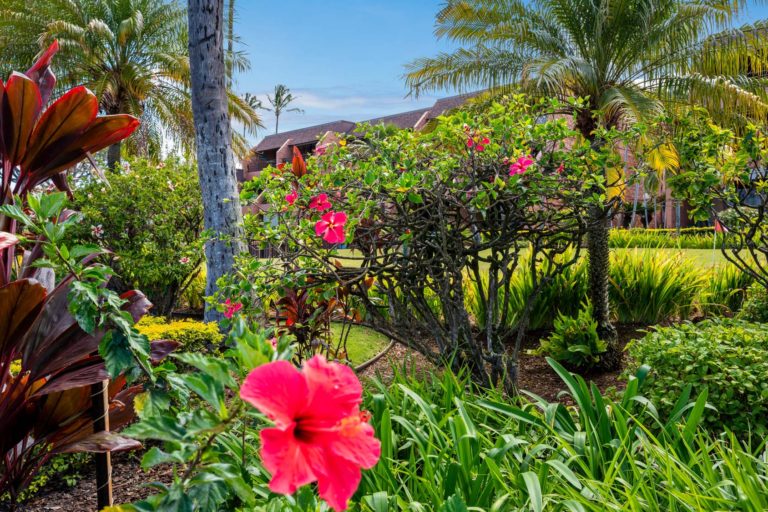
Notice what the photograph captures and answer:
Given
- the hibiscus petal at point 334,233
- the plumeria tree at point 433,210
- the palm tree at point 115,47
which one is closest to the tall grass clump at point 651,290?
the plumeria tree at point 433,210

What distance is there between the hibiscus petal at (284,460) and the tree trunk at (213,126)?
16.1 feet

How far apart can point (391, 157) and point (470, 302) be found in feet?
12.2

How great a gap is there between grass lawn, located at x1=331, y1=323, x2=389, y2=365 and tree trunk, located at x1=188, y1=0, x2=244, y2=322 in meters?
1.46

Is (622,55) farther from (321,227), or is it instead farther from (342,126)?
(342,126)

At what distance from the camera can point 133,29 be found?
14.7 meters

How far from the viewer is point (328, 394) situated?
0.68 m

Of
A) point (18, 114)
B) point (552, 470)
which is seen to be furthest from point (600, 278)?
point (18, 114)

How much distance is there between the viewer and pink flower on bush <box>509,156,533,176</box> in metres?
3.02

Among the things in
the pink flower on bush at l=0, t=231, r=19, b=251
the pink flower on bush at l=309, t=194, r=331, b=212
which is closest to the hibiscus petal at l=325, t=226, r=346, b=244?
the pink flower on bush at l=309, t=194, r=331, b=212

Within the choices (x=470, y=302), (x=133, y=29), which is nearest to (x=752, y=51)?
(x=470, y=302)

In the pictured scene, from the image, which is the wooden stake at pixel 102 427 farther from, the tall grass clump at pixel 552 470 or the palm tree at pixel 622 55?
the palm tree at pixel 622 55

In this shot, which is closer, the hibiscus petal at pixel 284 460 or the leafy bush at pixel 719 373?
the hibiscus petal at pixel 284 460

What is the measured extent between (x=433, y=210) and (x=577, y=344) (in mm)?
2850

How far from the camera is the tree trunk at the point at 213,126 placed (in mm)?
5355
